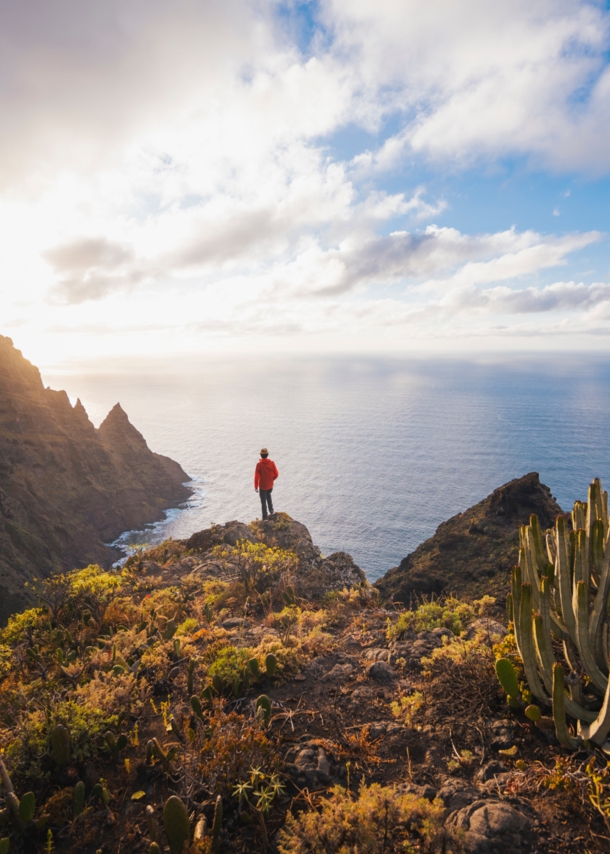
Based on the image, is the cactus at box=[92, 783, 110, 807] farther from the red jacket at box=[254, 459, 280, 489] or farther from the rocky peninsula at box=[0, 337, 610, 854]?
the red jacket at box=[254, 459, 280, 489]

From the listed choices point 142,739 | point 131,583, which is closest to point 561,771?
point 142,739

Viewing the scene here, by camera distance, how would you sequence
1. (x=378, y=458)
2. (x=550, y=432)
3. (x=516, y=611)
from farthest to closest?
1. (x=550, y=432)
2. (x=378, y=458)
3. (x=516, y=611)

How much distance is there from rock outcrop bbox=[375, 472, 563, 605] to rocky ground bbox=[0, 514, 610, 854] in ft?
34.5

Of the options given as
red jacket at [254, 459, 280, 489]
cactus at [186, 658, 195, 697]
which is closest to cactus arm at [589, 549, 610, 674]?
cactus at [186, 658, 195, 697]

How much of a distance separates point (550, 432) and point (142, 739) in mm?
116322

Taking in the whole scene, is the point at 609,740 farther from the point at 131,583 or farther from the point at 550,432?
the point at 550,432

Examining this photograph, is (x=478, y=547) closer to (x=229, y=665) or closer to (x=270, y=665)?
(x=270, y=665)

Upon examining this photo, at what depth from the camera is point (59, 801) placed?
4262 millimetres

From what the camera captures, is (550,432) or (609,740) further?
(550,432)

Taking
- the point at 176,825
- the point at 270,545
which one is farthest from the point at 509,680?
the point at 270,545

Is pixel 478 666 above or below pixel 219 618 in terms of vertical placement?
above

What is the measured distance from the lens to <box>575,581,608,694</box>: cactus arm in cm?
426

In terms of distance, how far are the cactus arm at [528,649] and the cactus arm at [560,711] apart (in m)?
0.41

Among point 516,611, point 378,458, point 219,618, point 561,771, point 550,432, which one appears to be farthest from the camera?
point 550,432
